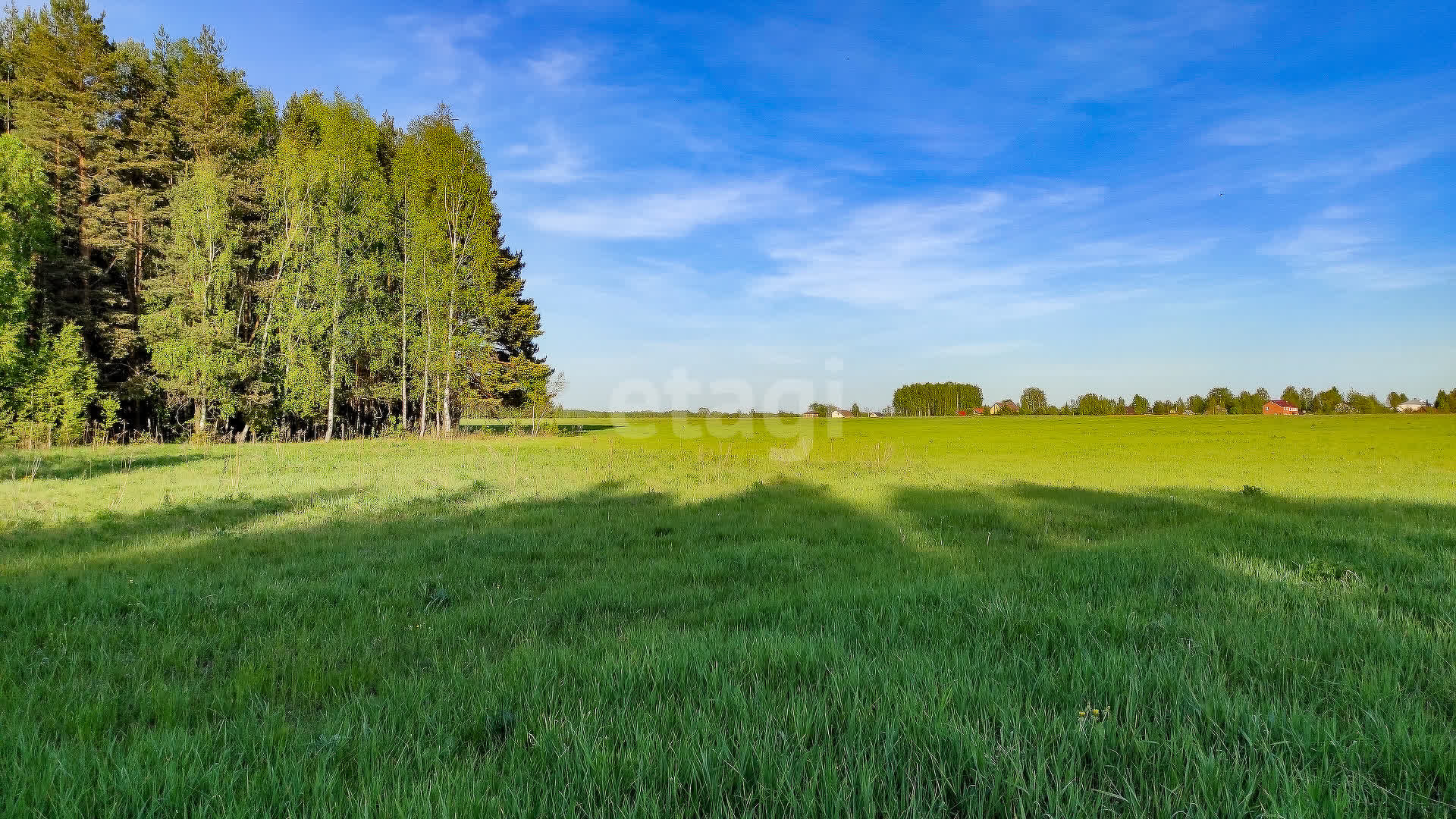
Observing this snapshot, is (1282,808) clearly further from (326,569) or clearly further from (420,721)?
(326,569)

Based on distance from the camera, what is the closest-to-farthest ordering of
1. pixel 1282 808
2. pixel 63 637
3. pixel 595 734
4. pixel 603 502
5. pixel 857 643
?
pixel 1282 808
pixel 595 734
pixel 857 643
pixel 63 637
pixel 603 502

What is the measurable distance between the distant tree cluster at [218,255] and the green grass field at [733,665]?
19943 millimetres

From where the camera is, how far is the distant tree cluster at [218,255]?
2219cm

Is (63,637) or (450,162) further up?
(450,162)

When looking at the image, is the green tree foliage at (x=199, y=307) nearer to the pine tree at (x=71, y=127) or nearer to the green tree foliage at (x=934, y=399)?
the pine tree at (x=71, y=127)

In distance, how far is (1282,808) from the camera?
1.76 meters

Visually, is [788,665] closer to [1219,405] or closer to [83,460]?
[83,460]

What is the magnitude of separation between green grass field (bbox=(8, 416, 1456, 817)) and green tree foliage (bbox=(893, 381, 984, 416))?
149552 mm

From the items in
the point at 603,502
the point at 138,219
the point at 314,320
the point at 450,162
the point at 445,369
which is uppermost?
the point at 450,162

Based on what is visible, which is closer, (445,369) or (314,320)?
(314,320)

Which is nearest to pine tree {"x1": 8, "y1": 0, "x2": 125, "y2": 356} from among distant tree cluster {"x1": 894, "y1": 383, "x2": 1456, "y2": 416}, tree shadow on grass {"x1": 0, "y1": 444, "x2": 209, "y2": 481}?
tree shadow on grass {"x1": 0, "y1": 444, "x2": 209, "y2": 481}

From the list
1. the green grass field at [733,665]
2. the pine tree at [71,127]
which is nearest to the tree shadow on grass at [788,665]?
the green grass field at [733,665]

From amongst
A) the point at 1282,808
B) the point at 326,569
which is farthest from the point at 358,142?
the point at 1282,808

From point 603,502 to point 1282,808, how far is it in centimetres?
1011
